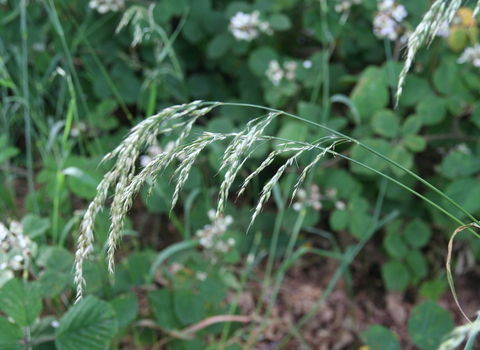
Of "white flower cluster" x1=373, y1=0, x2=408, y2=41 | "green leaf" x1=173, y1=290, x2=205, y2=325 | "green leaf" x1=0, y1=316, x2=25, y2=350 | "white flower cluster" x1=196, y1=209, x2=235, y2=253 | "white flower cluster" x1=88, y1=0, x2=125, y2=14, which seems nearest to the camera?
"green leaf" x1=0, y1=316, x2=25, y2=350

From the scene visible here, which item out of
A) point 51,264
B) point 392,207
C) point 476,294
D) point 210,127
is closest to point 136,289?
point 51,264

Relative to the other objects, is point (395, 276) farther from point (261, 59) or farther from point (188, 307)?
point (261, 59)

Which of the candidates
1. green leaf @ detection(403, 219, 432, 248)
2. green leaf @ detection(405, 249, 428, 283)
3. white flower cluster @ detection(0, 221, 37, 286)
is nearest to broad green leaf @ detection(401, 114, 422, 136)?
green leaf @ detection(403, 219, 432, 248)

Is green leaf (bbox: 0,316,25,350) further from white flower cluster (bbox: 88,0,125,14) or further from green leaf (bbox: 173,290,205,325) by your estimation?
white flower cluster (bbox: 88,0,125,14)

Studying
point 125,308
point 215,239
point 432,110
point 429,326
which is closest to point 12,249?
point 125,308

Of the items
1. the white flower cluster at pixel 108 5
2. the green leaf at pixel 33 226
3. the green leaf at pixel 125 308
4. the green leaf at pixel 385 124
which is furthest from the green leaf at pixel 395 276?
the white flower cluster at pixel 108 5
